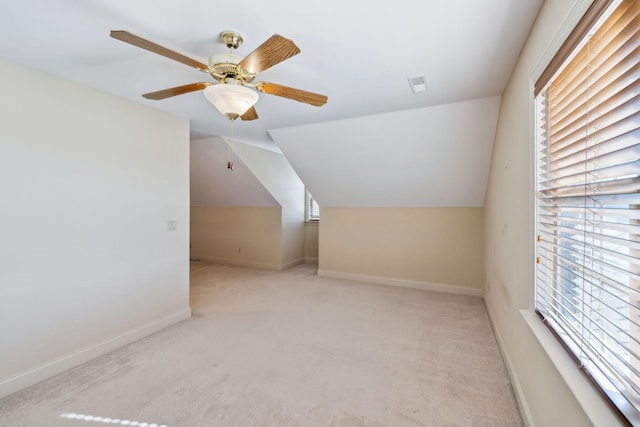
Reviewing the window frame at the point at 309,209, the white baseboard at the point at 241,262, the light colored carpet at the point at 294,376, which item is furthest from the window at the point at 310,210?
the light colored carpet at the point at 294,376

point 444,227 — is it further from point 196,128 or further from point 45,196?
point 45,196

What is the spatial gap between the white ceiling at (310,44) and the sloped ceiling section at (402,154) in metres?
0.13

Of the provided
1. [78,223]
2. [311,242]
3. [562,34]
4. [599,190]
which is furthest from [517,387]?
[311,242]

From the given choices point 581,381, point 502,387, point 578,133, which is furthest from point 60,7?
point 502,387

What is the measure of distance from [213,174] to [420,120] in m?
3.61

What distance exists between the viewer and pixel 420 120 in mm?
2963

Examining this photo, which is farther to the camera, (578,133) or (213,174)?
(213,174)

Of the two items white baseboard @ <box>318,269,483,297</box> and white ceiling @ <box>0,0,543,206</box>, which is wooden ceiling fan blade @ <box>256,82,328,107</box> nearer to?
white ceiling @ <box>0,0,543,206</box>

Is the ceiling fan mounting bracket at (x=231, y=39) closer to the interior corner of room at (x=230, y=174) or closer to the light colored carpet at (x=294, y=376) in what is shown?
the interior corner of room at (x=230, y=174)

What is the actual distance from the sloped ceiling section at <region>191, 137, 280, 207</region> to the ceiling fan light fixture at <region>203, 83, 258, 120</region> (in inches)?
102

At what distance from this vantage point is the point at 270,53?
134 cm

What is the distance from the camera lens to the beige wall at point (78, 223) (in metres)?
1.96

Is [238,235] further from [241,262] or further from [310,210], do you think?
[310,210]

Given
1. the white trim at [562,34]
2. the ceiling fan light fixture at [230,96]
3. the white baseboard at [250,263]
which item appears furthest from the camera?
the white baseboard at [250,263]
